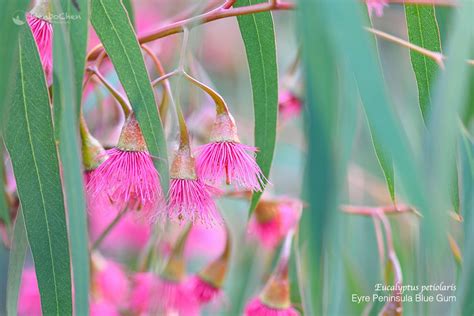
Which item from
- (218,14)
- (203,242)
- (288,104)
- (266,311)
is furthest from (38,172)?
(203,242)

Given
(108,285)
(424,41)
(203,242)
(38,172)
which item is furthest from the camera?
(203,242)

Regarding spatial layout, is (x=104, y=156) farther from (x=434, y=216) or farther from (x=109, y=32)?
(x=434, y=216)

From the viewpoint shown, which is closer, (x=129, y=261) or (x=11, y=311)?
(x=11, y=311)

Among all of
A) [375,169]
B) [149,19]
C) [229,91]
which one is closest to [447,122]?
[375,169]

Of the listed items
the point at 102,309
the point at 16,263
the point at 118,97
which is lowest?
the point at 102,309

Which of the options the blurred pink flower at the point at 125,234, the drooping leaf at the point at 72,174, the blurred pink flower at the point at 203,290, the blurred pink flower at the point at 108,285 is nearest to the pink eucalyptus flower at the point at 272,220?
the blurred pink flower at the point at 203,290

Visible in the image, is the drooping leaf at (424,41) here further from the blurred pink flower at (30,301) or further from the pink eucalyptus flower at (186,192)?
the blurred pink flower at (30,301)

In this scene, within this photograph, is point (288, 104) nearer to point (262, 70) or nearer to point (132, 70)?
point (262, 70)
